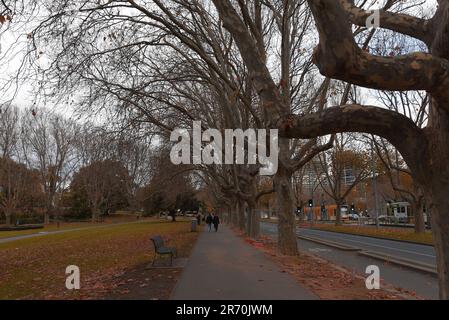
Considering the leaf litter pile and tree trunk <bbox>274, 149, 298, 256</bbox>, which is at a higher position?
tree trunk <bbox>274, 149, 298, 256</bbox>

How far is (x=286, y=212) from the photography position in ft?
48.4

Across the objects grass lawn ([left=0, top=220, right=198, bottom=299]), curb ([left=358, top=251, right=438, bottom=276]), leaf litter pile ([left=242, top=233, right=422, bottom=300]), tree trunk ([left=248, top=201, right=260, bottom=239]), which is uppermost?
tree trunk ([left=248, top=201, right=260, bottom=239])

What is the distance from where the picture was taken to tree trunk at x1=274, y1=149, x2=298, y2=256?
14742 millimetres

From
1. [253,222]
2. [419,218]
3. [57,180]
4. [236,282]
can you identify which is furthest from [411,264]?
[57,180]

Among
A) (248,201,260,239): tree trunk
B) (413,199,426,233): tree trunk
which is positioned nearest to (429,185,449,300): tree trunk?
(248,201,260,239): tree trunk

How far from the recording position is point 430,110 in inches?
235

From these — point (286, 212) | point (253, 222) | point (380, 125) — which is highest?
point (380, 125)

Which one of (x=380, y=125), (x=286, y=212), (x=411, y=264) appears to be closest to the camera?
(x=380, y=125)

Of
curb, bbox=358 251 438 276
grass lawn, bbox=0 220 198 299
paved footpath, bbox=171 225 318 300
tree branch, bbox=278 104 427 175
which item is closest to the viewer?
tree branch, bbox=278 104 427 175

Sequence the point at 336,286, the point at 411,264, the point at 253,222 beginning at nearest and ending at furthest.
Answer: the point at 336,286 → the point at 411,264 → the point at 253,222

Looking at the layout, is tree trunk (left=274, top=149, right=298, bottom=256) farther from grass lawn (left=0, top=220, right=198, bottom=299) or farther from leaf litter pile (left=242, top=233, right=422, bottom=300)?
grass lawn (left=0, top=220, right=198, bottom=299)

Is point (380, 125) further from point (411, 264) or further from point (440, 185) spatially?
point (411, 264)
